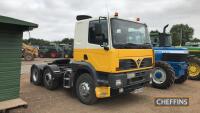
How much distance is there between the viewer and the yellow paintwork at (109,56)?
6609mm

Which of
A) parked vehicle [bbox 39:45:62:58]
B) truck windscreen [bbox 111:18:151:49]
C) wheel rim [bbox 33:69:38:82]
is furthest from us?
parked vehicle [bbox 39:45:62:58]

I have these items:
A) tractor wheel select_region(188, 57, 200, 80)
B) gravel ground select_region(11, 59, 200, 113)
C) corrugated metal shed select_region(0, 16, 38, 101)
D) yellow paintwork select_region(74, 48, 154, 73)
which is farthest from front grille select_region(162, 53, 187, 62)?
corrugated metal shed select_region(0, 16, 38, 101)

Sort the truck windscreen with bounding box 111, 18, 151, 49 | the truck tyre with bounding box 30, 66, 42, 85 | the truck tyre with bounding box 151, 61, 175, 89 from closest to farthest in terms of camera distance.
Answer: the truck windscreen with bounding box 111, 18, 151, 49
the truck tyre with bounding box 151, 61, 175, 89
the truck tyre with bounding box 30, 66, 42, 85

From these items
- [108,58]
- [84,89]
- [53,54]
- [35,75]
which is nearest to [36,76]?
[35,75]

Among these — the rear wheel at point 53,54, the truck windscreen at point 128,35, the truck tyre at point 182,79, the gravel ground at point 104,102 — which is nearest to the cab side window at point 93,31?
the truck windscreen at point 128,35

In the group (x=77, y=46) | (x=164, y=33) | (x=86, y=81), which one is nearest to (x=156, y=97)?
(x=86, y=81)

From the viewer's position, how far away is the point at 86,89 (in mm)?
7523

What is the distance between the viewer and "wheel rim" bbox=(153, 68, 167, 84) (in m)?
Answer: 9.94

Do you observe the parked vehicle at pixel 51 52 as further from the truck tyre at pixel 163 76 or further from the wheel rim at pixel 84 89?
the wheel rim at pixel 84 89

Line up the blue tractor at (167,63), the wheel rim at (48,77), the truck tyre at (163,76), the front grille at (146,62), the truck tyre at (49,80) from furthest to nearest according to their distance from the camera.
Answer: the blue tractor at (167,63) → the truck tyre at (163,76) → the wheel rim at (48,77) → the truck tyre at (49,80) → the front grille at (146,62)

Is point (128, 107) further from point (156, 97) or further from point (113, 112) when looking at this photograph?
point (156, 97)

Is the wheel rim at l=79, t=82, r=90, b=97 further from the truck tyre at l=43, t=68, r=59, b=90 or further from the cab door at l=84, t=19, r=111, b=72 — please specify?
the truck tyre at l=43, t=68, r=59, b=90

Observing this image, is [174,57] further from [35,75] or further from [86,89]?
[35,75]

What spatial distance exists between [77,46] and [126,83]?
2111 mm
